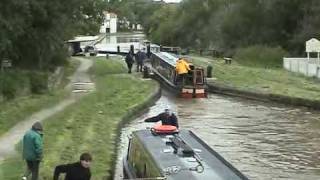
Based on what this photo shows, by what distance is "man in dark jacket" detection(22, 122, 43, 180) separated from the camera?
13.9 m

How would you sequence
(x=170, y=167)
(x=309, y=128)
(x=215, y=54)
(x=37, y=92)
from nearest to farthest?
1. (x=170, y=167)
2. (x=309, y=128)
3. (x=37, y=92)
4. (x=215, y=54)

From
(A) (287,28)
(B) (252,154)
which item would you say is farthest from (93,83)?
(A) (287,28)

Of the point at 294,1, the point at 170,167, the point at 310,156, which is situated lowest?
the point at 310,156

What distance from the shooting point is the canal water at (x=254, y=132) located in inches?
805

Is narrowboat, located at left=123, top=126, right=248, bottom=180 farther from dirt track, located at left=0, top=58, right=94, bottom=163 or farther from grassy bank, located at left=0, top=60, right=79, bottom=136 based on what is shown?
grassy bank, located at left=0, top=60, right=79, bottom=136

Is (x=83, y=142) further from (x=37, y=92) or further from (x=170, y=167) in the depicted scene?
(x=37, y=92)

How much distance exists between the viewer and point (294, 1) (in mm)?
68188

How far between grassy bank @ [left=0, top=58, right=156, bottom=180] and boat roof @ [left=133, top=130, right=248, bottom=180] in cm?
204

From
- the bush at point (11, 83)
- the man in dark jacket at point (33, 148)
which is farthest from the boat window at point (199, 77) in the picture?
the man in dark jacket at point (33, 148)

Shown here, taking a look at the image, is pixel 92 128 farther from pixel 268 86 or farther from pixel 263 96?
pixel 268 86

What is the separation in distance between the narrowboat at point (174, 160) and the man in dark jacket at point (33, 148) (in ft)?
6.93

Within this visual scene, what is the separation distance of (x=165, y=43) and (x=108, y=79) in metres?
66.0

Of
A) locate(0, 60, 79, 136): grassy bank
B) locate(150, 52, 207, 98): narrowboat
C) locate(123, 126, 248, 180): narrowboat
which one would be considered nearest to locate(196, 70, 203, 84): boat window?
locate(150, 52, 207, 98): narrowboat

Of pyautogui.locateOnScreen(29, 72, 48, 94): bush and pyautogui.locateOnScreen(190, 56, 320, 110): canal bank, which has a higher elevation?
pyautogui.locateOnScreen(29, 72, 48, 94): bush
